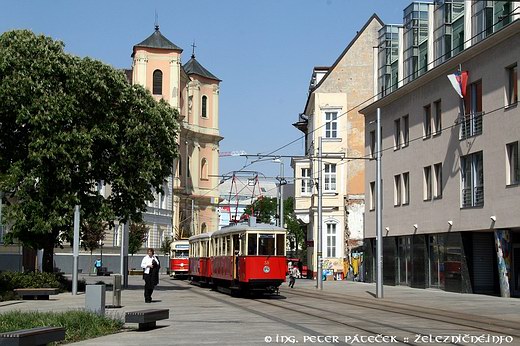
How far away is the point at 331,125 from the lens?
212 feet

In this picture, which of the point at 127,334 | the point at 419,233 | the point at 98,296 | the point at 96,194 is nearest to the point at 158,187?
the point at 96,194

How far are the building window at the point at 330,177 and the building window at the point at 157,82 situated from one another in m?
38.0

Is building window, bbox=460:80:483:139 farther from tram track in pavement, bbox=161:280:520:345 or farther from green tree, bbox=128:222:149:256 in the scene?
green tree, bbox=128:222:149:256

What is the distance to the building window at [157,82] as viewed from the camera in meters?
97.1

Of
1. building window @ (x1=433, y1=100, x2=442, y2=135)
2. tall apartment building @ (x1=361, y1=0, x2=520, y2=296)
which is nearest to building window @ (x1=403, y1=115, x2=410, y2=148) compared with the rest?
tall apartment building @ (x1=361, y1=0, x2=520, y2=296)

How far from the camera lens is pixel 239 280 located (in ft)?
110

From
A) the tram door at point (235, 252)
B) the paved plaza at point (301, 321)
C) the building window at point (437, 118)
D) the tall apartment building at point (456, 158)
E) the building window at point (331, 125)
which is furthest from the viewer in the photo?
the building window at point (331, 125)

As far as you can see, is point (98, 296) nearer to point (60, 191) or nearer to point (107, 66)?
point (60, 191)

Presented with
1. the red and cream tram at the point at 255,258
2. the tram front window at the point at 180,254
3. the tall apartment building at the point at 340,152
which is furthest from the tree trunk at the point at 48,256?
the tall apartment building at the point at 340,152

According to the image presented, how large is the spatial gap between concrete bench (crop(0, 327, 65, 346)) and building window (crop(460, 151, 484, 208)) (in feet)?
85.2

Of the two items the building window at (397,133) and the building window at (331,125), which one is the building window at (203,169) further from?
the building window at (397,133)

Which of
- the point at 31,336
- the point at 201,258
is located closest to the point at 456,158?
the point at 201,258

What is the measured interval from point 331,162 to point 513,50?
3123 cm

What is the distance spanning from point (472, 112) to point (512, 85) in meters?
3.42
